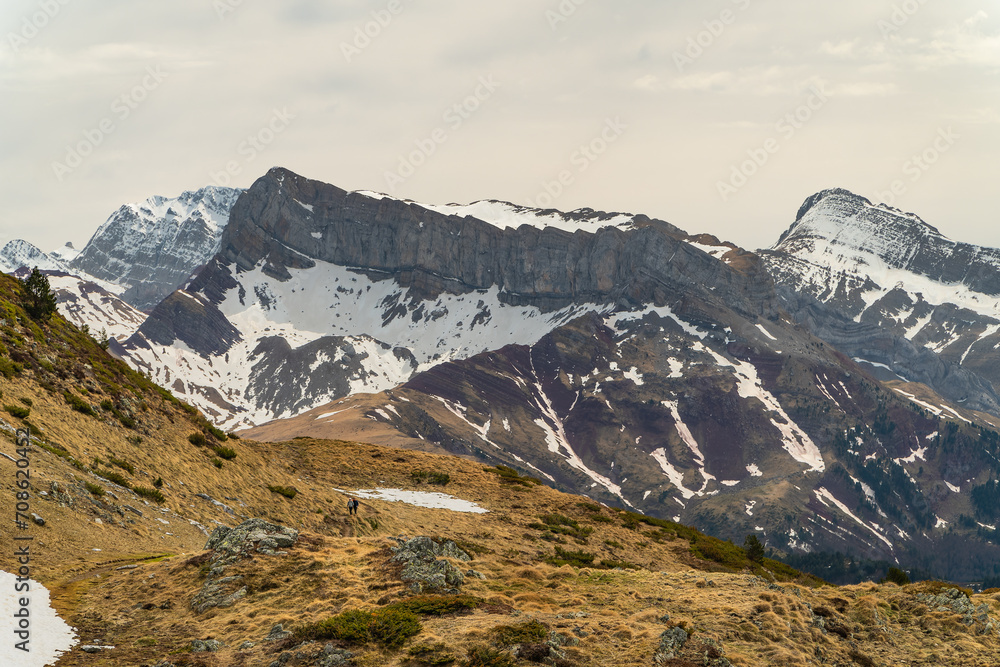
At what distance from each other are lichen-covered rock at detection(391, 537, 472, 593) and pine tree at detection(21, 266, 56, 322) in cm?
3009

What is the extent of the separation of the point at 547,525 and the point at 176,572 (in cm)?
3163

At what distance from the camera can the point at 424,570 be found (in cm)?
2978

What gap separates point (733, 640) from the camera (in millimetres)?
25594

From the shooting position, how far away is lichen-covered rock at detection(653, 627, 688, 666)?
23.7 metres

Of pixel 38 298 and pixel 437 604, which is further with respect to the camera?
pixel 38 298

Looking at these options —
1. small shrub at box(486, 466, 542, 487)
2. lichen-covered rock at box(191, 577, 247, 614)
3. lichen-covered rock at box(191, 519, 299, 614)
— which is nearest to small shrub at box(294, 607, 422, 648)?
lichen-covered rock at box(191, 577, 247, 614)

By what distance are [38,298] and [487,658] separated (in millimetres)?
39824

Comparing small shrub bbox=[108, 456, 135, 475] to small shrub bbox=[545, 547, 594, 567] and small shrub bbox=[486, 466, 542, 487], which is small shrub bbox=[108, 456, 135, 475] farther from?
small shrub bbox=[486, 466, 542, 487]

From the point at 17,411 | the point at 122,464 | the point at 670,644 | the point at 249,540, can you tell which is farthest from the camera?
the point at 122,464

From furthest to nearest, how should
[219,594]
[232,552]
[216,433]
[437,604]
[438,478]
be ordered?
1. [438,478]
2. [216,433]
3. [232,552]
4. [219,594]
5. [437,604]

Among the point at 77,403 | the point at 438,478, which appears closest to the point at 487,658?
the point at 77,403

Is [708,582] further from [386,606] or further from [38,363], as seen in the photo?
[38,363]

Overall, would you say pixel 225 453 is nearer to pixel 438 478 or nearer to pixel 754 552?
pixel 438 478

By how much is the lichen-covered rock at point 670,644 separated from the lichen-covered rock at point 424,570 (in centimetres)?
794
